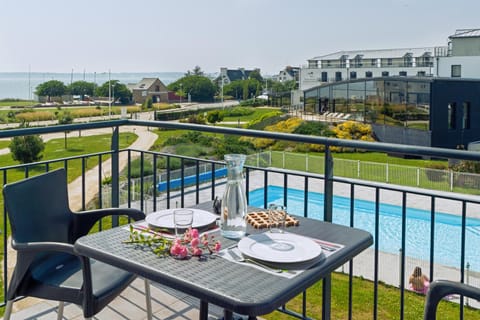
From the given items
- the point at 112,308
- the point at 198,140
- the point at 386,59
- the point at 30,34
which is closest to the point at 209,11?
the point at 198,140

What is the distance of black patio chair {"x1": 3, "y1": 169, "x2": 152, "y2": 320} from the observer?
1.83 meters

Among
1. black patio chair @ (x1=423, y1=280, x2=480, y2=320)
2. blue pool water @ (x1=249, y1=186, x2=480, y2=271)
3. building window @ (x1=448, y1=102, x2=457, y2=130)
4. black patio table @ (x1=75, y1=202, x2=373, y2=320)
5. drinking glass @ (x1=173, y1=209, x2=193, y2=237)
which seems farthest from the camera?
building window @ (x1=448, y1=102, x2=457, y2=130)

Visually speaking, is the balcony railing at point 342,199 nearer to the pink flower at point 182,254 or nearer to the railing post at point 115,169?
the railing post at point 115,169

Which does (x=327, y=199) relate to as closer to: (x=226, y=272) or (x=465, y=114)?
(x=226, y=272)

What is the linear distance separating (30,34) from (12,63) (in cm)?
468

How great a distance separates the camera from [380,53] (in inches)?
1645

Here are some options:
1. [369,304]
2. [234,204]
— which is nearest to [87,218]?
[234,204]

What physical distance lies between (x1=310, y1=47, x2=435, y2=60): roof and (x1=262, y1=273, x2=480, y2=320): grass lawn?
35.3 meters

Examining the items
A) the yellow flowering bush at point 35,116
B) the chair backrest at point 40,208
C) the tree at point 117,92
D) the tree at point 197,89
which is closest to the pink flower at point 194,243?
the chair backrest at point 40,208

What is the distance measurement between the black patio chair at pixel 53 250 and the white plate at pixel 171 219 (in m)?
0.29

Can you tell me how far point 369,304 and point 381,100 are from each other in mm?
15913

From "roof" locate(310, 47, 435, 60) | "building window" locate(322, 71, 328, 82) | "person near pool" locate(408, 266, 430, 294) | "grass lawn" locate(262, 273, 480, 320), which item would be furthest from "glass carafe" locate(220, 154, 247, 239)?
"building window" locate(322, 71, 328, 82)

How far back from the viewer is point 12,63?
1297 inches

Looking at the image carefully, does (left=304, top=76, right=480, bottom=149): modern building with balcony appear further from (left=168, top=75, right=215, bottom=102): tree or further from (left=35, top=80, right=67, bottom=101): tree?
(left=35, top=80, right=67, bottom=101): tree
